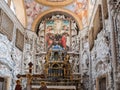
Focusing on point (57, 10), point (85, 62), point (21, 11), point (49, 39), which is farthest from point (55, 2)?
point (85, 62)

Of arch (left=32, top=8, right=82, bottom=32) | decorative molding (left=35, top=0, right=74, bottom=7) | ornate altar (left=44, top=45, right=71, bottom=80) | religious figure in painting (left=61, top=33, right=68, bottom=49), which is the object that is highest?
decorative molding (left=35, top=0, right=74, bottom=7)

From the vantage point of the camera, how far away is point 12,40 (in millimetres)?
13750

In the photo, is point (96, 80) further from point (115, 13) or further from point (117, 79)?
point (115, 13)

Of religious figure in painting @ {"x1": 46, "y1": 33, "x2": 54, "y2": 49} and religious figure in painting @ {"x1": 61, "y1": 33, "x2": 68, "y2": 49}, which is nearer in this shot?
religious figure in painting @ {"x1": 61, "y1": 33, "x2": 68, "y2": 49}

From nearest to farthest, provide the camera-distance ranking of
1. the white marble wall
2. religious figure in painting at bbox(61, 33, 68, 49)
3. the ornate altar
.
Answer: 1. the white marble wall
2. the ornate altar
3. religious figure in painting at bbox(61, 33, 68, 49)

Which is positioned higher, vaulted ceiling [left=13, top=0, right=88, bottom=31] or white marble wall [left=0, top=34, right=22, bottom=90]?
vaulted ceiling [left=13, top=0, right=88, bottom=31]

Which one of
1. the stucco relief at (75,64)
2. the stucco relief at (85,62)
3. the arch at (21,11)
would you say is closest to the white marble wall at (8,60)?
the arch at (21,11)

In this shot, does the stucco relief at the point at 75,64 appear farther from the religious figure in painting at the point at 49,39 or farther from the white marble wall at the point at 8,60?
the white marble wall at the point at 8,60

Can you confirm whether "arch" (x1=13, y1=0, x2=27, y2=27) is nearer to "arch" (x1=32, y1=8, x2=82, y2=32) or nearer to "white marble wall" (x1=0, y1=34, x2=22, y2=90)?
"arch" (x1=32, y1=8, x2=82, y2=32)

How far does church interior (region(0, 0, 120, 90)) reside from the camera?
12.5 meters

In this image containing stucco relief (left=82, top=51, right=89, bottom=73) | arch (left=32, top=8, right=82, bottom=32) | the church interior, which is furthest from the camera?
arch (left=32, top=8, right=82, bottom=32)

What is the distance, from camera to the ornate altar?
53.7 feet

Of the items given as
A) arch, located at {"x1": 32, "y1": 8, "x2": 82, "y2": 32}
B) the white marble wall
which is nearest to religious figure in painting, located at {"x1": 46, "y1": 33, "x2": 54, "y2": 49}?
arch, located at {"x1": 32, "y1": 8, "x2": 82, "y2": 32}

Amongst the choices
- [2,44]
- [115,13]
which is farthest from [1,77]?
[115,13]
